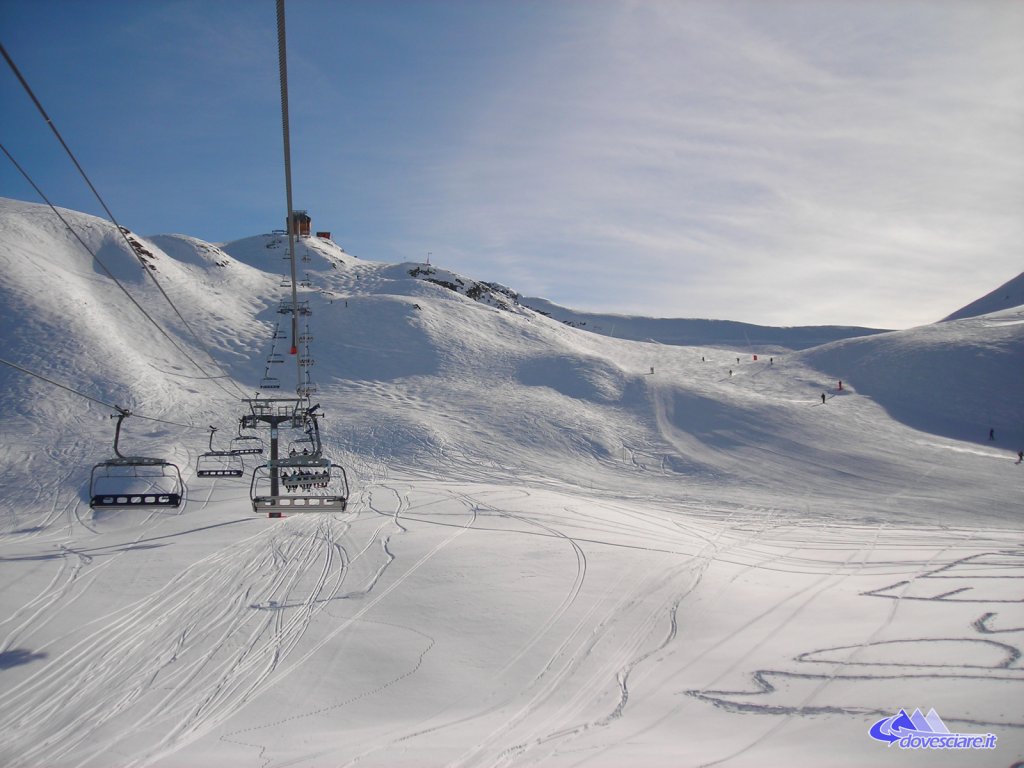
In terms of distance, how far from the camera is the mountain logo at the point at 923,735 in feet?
22.9

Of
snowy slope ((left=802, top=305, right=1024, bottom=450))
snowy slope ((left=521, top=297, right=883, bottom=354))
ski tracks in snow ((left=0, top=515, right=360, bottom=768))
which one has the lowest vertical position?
ski tracks in snow ((left=0, top=515, right=360, bottom=768))

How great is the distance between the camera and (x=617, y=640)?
1212cm

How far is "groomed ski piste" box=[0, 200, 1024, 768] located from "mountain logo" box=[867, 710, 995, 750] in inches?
6.6

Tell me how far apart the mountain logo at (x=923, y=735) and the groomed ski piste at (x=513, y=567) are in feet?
0.55

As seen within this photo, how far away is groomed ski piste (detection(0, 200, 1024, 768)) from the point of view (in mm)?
8914

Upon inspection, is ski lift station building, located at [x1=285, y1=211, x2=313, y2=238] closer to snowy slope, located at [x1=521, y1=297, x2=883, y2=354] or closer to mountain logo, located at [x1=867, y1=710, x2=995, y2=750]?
snowy slope, located at [x1=521, y1=297, x2=883, y2=354]

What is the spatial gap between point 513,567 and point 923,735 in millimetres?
9591

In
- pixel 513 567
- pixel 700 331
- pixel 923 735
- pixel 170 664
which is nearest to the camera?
pixel 923 735

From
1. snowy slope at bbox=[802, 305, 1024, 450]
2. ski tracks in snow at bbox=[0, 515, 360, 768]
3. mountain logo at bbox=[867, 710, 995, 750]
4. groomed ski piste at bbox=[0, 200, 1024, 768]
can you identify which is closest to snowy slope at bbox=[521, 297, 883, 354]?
snowy slope at bbox=[802, 305, 1024, 450]

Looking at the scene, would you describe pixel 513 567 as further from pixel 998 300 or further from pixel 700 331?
pixel 998 300

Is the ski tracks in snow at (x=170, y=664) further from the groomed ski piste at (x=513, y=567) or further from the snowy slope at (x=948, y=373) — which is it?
the snowy slope at (x=948, y=373)

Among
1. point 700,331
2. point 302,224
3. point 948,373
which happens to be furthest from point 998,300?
point 302,224

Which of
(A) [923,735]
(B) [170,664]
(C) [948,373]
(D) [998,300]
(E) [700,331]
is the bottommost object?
(B) [170,664]

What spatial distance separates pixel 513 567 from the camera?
15656 millimetres
